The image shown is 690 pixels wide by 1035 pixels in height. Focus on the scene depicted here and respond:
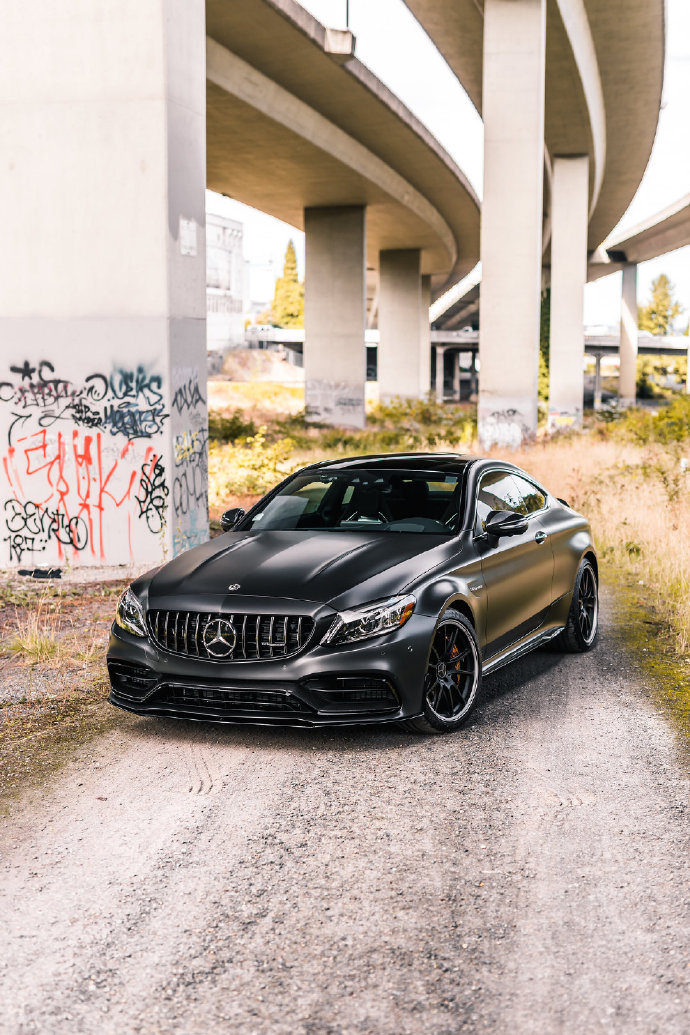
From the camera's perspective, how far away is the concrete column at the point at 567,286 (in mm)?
45156

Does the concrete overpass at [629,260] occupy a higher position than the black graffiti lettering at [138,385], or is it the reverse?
the concrete overpass at [629,260]

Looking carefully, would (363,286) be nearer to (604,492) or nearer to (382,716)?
(604,492)

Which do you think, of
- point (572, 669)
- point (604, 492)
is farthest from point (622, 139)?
point (572, 669)

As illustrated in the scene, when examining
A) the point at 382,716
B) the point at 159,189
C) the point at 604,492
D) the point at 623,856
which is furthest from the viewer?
the point at 604,492

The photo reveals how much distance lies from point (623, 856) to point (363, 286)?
40.0 metres

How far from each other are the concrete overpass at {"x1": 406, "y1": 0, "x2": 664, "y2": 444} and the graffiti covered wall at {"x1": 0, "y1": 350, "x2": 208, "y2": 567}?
18168 mm

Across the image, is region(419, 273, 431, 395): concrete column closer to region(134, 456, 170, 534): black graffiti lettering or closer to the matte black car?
region(134, 456, 170, 534): black graffiti lettering

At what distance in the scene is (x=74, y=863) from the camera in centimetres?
424

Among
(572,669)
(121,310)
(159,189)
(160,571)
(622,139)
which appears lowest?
(572,669)

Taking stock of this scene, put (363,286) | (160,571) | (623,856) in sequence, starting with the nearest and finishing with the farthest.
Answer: (623,856)
(160,571)
(363,286)

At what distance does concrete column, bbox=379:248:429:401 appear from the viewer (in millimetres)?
59500

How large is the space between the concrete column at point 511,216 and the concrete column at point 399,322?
30.8m

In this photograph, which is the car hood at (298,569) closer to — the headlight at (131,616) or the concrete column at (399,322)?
the headlight at (131,616)

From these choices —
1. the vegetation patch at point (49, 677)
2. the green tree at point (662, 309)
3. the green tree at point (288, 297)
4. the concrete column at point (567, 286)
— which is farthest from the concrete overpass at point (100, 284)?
the green tree at point (662, 309)
